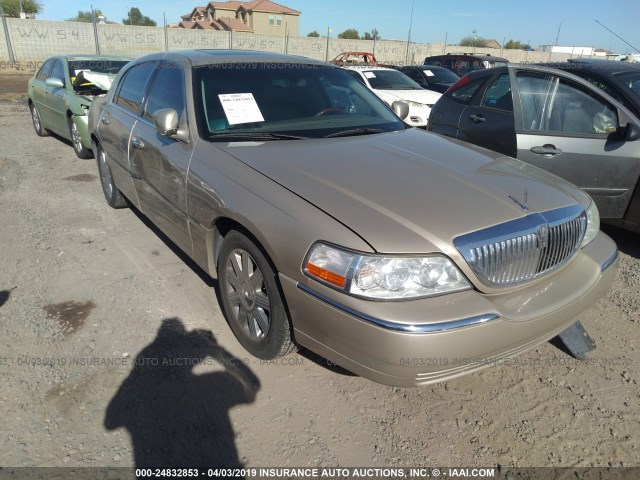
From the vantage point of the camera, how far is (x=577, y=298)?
8.20 feet

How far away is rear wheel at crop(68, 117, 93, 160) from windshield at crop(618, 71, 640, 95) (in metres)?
6.84

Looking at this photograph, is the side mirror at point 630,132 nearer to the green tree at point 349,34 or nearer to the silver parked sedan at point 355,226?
the silver parked sedan at point 355,226

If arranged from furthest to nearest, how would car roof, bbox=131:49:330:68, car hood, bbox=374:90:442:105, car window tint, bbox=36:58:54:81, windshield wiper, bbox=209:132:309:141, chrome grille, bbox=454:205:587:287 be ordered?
car hood, bbox=374:90:442:105, car window tint, bbox=36:58:54:81, car roof, bbox=131:49:330:68, windshield wiper, bbox=209:132:309:141, chrome grille, bbox=454:205:587:287

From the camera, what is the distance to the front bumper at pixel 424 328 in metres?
2.05

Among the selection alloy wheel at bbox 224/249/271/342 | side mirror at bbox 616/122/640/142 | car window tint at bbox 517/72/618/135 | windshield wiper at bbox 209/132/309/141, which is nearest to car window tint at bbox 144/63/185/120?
windshield wiper at bbox 209/132/309/141

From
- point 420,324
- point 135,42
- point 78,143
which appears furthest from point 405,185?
point 135,42

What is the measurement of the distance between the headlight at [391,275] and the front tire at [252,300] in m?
0.48

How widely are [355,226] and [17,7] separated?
71.1 metres

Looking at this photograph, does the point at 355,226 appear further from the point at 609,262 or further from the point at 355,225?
the point at 609,262

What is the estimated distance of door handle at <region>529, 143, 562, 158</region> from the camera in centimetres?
433

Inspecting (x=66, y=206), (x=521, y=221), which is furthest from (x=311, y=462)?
(x=66, y=206)

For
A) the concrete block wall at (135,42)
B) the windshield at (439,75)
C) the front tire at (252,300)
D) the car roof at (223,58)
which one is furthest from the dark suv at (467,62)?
the front tire at (252,300)

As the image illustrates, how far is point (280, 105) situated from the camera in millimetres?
3426

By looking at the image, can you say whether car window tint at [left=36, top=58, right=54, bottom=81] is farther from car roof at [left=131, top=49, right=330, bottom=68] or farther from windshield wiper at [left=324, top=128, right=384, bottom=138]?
windshield wiper at [left=324, top=128, right=384, bottom=138]
